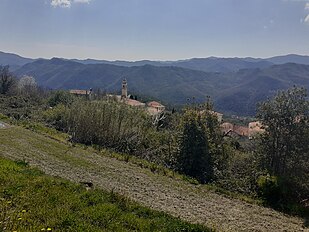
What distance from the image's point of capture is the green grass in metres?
6.21

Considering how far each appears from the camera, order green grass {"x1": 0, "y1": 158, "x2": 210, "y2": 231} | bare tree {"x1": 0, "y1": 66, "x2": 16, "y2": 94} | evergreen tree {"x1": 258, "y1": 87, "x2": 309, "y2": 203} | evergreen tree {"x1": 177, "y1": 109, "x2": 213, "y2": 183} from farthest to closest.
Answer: bare tree {"x1": 0, "y1": 66, "x2": 16, "y2": 94}, evergreen tree {"x1": 177, "y1": 109, "x2": 213, "y2": 183}, evergreen tree {"x1": 258, "y1": 87, "x2": 309, "y2": 203}, green grass {"x1": 0, "y1": 158, "x2": 210, "y2": 231}

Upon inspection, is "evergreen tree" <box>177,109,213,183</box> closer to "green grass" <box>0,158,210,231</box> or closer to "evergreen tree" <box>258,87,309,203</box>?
"evergreen tree" <box>258,87,309,203</box>

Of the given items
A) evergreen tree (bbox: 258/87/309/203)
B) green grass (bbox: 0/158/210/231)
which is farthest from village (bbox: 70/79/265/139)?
green grass (bbox: 0/158/210/231)

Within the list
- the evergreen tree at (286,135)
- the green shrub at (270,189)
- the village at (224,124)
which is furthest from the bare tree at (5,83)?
the green shrub at (270,189)

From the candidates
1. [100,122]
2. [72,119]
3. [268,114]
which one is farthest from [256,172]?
[72,119]

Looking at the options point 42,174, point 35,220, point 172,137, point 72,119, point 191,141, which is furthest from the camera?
point 72,119

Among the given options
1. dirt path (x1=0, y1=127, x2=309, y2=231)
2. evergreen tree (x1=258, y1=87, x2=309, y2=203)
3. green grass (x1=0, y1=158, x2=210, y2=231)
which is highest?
evergreen tree (x1=258, y1=87, x2=309, y2=203)

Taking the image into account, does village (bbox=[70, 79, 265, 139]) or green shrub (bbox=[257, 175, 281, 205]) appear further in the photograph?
village (bbox=[70, 79, 265, 139])

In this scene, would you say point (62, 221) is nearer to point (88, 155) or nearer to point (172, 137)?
point (88, 155)

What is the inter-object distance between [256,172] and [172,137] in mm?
4647

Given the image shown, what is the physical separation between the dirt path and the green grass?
1169 mm

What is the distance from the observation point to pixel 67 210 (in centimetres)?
691

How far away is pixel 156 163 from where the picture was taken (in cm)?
1465

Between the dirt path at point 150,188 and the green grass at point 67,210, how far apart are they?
1169 mm
